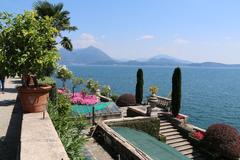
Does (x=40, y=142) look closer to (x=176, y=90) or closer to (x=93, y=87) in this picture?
(x=176, y=90)

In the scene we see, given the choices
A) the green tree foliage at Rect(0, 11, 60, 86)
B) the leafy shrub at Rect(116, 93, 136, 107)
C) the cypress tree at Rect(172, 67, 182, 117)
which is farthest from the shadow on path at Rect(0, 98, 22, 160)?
the leafy shrub at Rect(116, 93, 136, 107)

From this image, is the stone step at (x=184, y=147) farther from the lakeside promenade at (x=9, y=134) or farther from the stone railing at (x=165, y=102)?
the lakeside promenade at (x=9, y=134)

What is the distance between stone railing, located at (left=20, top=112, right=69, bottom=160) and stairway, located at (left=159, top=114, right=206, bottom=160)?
14.7 metres

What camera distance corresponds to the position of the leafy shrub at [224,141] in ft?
62.3

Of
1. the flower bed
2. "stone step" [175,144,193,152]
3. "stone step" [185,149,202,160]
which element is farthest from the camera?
the flower bed

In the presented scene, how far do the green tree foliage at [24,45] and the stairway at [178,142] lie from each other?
14.2 meters

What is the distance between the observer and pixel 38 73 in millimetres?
9781

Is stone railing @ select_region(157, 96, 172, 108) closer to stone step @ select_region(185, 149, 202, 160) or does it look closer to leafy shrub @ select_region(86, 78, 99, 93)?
stone step @ select_region(185, 149, 202, 160)

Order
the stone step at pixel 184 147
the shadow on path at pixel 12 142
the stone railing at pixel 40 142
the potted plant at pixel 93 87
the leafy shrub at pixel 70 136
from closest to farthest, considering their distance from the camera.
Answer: the stone railing at pixel 40 142, the leafy shrub at pixel 70 136, the shadow on path at pixel 12 142, the stone step at pixel 184 147, the potted plant at pixel 93 87

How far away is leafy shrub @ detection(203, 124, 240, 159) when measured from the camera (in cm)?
1900

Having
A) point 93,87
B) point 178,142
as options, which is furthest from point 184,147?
point 93,87

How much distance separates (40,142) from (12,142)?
3100 millimetres

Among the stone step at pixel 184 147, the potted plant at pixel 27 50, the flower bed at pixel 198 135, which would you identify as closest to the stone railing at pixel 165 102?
the flower bed at pixel 198 135

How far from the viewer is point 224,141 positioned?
1936 cm
